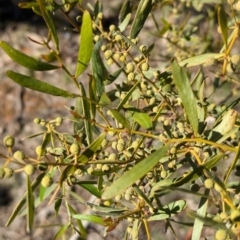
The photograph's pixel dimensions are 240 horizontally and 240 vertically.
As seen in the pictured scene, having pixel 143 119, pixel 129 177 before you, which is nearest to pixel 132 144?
pixel 143 119

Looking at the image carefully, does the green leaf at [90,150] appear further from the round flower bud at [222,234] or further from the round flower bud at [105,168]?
the round flower bud at [222,234]

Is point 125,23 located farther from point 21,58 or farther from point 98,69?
point 21,58

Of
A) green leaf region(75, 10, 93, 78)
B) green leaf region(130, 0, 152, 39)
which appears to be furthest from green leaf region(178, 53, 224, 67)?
green leaf region(75, 10, 93, 78)

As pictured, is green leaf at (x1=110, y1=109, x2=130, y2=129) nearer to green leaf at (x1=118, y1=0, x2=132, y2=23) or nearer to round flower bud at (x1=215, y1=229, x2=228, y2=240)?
round flower bud at (x1=215, y1=229, x2=228, y2=240)

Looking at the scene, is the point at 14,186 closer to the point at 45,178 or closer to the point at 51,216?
the point at 51,216

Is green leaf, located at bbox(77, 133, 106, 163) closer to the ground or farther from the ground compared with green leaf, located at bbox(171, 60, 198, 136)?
closer to the ground

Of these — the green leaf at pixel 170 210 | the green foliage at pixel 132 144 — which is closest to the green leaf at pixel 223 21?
the green foliage at pixel 132 144

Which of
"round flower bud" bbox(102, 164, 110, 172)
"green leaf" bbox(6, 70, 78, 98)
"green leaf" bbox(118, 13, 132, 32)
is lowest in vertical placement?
"round flower bud" bbox(102, 164, 110, 172)
